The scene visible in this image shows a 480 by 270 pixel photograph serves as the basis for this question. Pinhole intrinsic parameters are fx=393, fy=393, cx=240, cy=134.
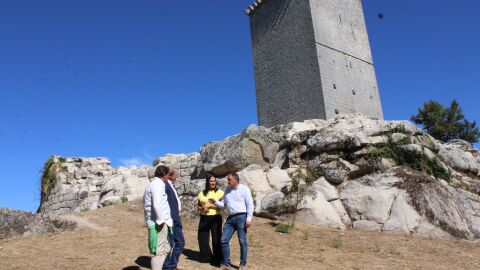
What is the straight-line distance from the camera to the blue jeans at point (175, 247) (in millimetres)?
5715

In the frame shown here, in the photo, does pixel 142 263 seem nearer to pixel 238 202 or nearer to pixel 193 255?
pixel 193 255

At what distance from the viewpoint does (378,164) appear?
1119 centimetres

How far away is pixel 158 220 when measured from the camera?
17.7 feet

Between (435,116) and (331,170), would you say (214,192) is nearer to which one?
(331,170)

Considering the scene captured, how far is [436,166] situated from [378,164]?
1.75 m

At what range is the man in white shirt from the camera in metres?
5.42

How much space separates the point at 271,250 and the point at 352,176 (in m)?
4.50

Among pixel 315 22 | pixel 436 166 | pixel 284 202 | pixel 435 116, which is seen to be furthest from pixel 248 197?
pixel 435 116

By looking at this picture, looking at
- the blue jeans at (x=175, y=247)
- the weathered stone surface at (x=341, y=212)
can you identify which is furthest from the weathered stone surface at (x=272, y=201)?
the blue jeans at (x=175, y=247)

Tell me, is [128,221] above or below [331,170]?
below

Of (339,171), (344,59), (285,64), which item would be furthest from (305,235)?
(344,59)

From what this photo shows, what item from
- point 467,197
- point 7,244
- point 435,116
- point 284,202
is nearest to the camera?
point 7,244

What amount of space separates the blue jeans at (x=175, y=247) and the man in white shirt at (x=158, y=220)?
20cm

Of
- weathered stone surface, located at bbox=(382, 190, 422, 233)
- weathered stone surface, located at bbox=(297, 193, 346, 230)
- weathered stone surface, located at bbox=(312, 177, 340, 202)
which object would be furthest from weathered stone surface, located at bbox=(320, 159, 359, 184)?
weathered stone surface, located at bbox=(382, 190, 422, 233)
